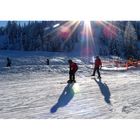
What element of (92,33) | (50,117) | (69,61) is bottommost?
(50,117)

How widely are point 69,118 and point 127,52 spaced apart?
6.99 ft

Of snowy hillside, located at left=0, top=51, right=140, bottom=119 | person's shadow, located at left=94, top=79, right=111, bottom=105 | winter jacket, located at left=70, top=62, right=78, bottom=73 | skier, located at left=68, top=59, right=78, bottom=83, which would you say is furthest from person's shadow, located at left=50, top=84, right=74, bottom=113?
person's shadow, located at left=94, top=79, right=111, bottom=105

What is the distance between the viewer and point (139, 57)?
9.16m

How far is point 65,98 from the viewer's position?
350 inches

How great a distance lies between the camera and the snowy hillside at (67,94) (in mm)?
7918

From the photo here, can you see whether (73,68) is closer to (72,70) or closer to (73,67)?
(73,67)

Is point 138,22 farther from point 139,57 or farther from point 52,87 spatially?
point 52,87

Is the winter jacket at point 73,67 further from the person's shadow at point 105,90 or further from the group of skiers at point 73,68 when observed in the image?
the person's shadow at point 105,90

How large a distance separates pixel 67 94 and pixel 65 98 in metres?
0.36

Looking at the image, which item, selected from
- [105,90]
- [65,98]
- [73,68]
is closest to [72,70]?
[73,68]

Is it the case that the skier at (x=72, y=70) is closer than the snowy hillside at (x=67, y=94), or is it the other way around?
the snowy hillside at (x=67, y=94)

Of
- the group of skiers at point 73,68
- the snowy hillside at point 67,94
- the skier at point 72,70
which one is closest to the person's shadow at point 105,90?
the snowy hillside at point 67,94

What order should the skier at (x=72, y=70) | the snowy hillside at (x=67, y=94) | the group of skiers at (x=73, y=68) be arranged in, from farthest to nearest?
the skier at (x=72, y=70) < the group of skiers at (x=73, y=68) < the snowy hillside at (x=67, y=94)
